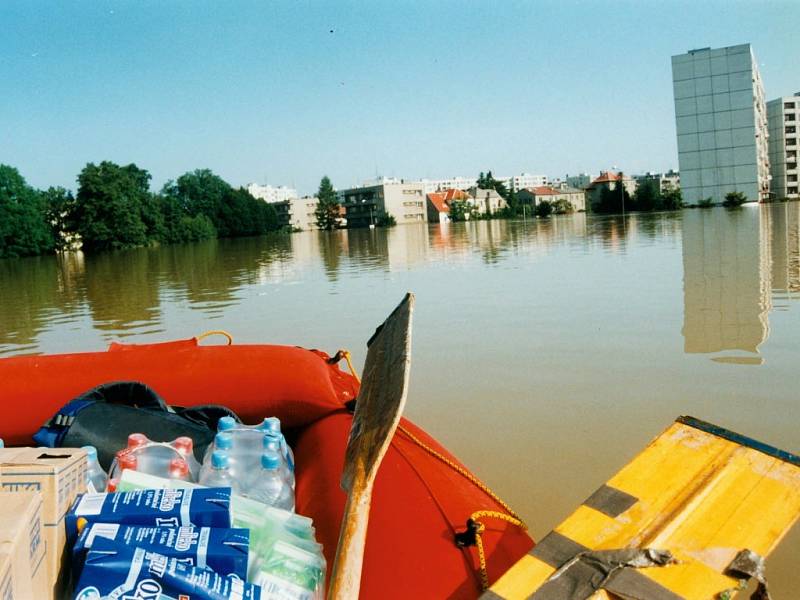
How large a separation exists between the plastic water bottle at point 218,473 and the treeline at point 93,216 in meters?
51.9

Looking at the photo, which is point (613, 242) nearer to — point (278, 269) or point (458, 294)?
point (278, 269)

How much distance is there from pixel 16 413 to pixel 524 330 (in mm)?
5371

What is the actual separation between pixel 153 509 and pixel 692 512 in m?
1.25

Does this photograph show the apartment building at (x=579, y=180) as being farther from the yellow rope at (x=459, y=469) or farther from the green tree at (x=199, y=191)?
the yellow rope at (x=459, y=469)

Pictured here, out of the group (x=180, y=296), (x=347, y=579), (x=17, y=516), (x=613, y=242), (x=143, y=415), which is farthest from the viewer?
(x=613, y=242)

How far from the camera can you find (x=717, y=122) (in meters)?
52.0

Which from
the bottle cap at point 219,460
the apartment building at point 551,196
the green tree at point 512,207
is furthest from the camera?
the apartment building at point 551,196

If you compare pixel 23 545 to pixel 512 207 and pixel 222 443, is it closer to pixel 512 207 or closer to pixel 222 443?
pixel 222 443

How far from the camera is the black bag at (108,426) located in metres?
2.29

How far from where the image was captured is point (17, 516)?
4.06 feet

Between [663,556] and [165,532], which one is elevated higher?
[165,532]

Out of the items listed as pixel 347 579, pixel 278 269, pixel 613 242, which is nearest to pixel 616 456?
pixel 347 579

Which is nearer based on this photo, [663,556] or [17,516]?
[17,516]

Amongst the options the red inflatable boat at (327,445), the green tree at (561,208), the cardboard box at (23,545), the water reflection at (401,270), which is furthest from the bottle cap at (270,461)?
the green tree at (561,208)
